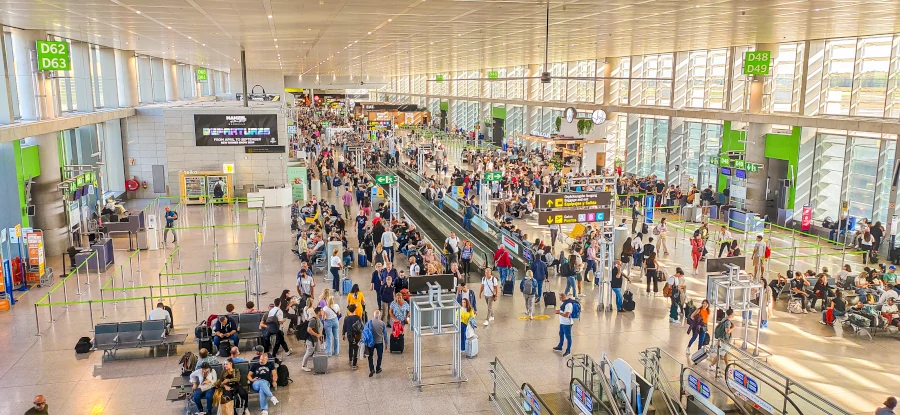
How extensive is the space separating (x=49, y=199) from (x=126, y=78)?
12.6m

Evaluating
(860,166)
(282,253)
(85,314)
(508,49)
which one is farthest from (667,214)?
(85,314)

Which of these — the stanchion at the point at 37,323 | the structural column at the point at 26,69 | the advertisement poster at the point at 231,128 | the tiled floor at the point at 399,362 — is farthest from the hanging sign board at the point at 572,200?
the advertisement poster at the point at 231,128

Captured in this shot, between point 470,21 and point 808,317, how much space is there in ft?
36.3

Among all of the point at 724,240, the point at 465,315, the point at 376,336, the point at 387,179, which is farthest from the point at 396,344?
the point at 387,179

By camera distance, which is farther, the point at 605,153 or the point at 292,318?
the point at 605,153

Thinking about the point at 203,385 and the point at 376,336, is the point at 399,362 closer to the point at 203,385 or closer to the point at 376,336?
the point at 376,336

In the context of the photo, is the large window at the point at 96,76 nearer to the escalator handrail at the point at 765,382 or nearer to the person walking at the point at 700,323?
the person walking at the point at 700,323

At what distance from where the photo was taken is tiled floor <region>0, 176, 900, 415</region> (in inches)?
428

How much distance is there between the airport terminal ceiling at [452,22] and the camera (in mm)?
14305

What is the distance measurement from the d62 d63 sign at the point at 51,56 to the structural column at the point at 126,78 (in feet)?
37.4

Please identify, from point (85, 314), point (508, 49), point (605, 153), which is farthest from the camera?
point (605, 153)

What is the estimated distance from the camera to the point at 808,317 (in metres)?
15.7

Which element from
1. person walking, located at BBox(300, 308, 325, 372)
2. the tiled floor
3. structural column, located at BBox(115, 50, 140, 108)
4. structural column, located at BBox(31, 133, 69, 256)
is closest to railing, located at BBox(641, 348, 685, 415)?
the tiled floor

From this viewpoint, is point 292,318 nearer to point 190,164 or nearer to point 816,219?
point 190,164
